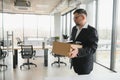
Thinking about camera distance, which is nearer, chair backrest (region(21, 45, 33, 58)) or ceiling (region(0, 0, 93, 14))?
chair backrest (region(21, 45, 33, 58))

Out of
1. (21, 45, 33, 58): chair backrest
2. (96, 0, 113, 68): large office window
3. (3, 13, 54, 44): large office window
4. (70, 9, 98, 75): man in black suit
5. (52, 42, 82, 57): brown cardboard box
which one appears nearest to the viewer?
(52, 42, 82, 57): brown cardboard box

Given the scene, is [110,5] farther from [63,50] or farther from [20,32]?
[20,32]

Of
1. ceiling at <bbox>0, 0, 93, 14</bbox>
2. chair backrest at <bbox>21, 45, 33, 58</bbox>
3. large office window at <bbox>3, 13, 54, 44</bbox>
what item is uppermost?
ceiling at <bbox>0, 0, 93, 14</bbox>

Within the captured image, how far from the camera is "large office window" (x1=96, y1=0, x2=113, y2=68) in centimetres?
571

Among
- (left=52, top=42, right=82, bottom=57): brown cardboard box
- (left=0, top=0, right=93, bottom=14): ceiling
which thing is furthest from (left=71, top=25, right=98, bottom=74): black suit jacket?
(left=0, top=0, right=93, bottom=14): ceiling

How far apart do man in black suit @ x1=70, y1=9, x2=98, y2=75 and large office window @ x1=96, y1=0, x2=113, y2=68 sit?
3.75 m

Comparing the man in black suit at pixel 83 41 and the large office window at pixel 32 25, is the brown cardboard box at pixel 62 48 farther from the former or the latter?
the large office window at pixel 32 25

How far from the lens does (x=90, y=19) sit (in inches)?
279

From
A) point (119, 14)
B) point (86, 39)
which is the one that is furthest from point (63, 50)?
point (119, 14)

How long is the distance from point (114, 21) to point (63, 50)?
3.99 m

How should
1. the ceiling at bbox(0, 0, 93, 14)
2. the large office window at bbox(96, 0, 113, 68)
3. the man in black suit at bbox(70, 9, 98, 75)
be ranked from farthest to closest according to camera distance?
the ceiling at bbox(0, 0, 93, 14), the large office window at bbox(96, 0, 113, 68), the man in black suit at bbox(70, 9, 98, 75)

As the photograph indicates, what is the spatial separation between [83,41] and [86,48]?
0.61 ft

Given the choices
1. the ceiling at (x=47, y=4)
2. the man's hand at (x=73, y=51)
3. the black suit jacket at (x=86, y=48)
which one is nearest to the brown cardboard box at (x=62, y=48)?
the man's hand at (x=73, y=51)

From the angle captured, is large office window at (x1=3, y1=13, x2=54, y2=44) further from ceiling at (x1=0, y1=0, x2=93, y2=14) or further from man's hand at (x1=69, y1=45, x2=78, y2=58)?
man's hand at (x1=69, y1=45, x2=78, y2=58)
